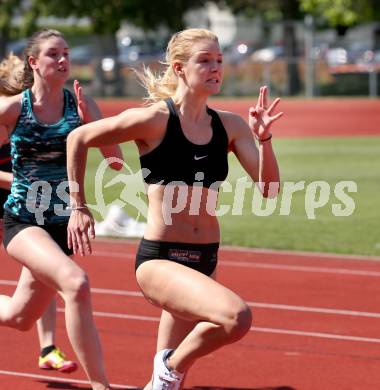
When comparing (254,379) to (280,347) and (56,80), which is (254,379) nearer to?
(280,347)

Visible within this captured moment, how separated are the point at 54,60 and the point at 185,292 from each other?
6.49 ft

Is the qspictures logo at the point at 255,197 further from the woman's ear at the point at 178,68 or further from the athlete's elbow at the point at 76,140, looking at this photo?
the woman's ear at the point at 178,68

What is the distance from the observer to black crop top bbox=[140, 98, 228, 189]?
5.73m

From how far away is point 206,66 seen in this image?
18.8ft

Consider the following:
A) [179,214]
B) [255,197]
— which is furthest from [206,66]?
[255,197]

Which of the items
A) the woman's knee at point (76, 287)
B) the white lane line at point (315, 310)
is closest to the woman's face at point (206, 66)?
the woman's knee at point (76, 287)

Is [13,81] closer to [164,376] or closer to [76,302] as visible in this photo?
[76,302]

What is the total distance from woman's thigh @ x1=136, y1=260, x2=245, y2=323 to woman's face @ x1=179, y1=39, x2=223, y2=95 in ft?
2.97

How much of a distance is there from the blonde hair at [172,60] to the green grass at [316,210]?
6.77m

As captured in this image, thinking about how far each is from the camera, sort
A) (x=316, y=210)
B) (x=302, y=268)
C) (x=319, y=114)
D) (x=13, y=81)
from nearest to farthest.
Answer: (x=13, y=81), (x=302, y=268), (x=316, y=210), (x=319, y=114)

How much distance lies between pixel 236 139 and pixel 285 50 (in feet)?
133

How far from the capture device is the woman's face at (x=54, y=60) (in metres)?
6.77

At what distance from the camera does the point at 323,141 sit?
2850 cm

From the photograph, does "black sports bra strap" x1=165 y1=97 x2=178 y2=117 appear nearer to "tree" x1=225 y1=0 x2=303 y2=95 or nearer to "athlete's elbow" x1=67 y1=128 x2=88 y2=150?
"athlete's elbow" x1=67 y1=128 x2=88 y2=150
